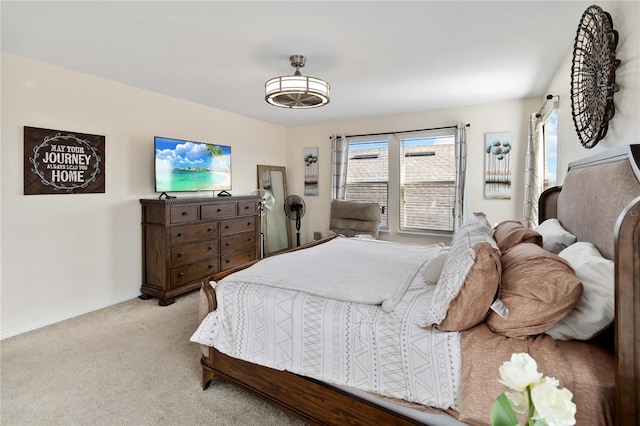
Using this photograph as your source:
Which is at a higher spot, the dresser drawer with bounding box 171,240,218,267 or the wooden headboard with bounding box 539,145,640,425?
the wooden headboard with bounding box 539,145,640,425

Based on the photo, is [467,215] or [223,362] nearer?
[223,362]

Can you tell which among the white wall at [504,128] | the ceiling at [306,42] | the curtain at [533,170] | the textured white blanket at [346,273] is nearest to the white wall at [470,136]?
the white wall at [504,128]

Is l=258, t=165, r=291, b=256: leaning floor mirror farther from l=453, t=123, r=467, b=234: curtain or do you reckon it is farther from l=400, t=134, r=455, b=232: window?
l=453, t=123, r=467, b=234: curtain

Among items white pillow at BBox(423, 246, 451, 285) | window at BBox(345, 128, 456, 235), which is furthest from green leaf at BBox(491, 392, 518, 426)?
window at BBox(345, 128, 456, 235)

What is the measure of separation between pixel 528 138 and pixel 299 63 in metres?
3.05

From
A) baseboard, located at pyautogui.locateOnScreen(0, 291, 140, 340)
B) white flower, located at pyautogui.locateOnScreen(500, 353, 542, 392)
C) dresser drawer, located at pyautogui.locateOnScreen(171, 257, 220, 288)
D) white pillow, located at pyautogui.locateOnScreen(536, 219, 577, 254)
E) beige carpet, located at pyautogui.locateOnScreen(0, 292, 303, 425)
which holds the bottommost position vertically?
beige carpet, located at pyautogui.locateOnScreen(0, 292, 303, 425)

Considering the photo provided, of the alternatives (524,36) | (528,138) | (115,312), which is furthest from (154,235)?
(528,138)

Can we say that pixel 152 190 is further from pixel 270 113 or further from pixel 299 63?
pixel 299 63

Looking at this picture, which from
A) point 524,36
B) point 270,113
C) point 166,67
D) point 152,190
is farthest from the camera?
point 270,113

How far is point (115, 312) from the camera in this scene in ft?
10.8

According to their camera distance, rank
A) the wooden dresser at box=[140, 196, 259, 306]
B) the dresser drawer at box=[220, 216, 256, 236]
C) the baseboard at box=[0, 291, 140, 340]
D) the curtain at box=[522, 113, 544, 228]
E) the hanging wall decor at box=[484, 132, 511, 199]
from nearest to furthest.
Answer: the baseboard at box=[0, 291, 140, 340] < the wooden dresser at box=[140, 196, 259, 306] < the curtain at box=[522, 113, 544, 228] < the dresser drawer at box=[220, 216, 256, 236] < the hanging wall decor at box=[484, 132, 511, 199]

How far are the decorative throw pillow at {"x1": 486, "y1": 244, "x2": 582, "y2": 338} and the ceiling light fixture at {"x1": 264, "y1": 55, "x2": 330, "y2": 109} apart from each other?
6.50 feet

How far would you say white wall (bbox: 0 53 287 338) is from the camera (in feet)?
9.19

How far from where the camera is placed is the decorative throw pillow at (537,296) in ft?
3.89
